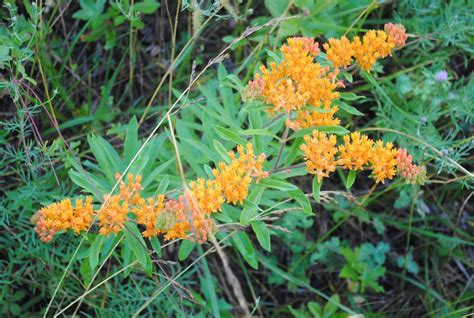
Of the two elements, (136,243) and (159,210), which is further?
(136,243)

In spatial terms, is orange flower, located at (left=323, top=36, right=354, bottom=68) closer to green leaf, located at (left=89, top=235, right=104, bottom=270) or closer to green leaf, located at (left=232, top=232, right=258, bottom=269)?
green leaf, located at (left=232, top=232, right=258, bottom=269)

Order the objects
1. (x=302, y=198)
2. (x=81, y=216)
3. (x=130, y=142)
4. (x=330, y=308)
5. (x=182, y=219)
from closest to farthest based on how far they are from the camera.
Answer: (x=182, y=219), (x=81, y=216), (x=302, y=198), (x=130, y=142), (x=330, y=308)

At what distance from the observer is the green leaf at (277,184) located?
263cm

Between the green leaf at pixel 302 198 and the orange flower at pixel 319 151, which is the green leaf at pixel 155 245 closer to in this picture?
the green leaf at pixel 302 198

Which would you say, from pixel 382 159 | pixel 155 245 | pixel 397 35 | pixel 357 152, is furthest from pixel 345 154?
pixel 155 245

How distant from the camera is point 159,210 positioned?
97.1 inches

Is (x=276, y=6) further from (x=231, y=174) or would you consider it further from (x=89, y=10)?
(x=231, y=174)

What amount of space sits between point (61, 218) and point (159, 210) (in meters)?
0.41

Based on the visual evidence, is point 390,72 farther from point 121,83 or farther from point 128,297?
point 128,297

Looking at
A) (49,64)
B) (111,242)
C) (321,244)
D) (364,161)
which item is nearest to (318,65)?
(364,161)

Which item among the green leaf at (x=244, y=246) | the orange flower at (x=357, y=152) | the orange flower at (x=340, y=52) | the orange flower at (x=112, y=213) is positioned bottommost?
the green leaf at (x=244, y=246)

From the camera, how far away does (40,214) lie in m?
2.50

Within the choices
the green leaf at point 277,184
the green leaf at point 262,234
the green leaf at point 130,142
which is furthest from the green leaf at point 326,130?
the green leaf at point 130,142

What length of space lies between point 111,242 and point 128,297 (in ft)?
2.38
